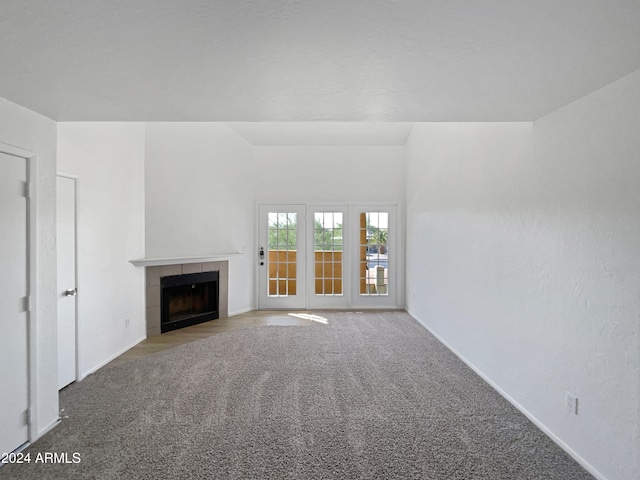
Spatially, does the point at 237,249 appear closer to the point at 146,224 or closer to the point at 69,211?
the point at 146,224

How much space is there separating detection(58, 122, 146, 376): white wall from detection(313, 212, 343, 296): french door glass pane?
123 inches

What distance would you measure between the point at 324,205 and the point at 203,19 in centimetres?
555

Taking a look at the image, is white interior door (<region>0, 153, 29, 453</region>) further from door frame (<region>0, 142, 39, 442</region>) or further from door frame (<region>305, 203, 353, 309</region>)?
door frame (<region>305, 203, 353, 309</region>)

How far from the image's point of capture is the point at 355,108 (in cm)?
255

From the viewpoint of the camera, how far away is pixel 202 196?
5.83 meters

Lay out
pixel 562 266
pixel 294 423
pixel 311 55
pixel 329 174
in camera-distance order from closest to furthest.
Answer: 1. pixel 311 55
2. pixel 562 266
3. pixel 294 423
4. pixel 329 174

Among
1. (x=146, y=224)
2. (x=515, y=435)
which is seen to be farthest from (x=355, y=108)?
(x=146, y=224)

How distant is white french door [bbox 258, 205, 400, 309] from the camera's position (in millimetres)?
6980

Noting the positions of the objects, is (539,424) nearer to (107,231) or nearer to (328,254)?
(107,231)

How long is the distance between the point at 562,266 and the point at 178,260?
15.1ft

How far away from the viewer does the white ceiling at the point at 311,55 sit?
1.38 metres

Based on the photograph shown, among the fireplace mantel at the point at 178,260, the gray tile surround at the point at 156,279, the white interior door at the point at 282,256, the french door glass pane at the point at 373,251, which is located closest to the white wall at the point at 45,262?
the fireplace mantel at the point at 178,260

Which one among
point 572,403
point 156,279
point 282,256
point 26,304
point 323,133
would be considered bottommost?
point 572,403

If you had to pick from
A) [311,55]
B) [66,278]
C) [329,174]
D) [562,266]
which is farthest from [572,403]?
[329,174]
